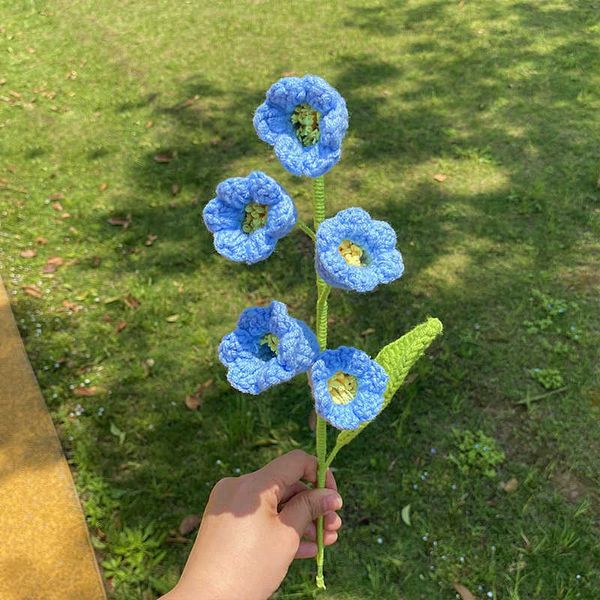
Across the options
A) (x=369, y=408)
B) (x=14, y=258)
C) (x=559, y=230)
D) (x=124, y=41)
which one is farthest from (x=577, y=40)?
(x=369, y=408)

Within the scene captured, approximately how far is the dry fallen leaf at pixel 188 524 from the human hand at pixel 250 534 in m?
1.02

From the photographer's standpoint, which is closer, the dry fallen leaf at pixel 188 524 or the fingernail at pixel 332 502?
the fingernail at pixel 332 502

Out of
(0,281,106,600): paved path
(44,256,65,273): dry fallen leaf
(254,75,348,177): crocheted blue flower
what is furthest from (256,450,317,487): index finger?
(44,256,65,273): dry fallen leaf

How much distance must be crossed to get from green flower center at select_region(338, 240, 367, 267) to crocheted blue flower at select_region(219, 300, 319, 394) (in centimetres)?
17

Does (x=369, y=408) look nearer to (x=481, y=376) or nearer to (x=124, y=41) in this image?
(x=481, y=376)

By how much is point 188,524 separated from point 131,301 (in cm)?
153

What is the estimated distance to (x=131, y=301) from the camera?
12.3 feet

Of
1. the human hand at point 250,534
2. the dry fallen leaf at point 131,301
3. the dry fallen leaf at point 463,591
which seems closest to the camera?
the human hand at point 250,534

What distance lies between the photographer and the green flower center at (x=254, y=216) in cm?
126

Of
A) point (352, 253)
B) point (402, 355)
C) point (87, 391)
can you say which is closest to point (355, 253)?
point (352, 253)

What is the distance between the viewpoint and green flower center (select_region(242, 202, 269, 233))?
1262 mm

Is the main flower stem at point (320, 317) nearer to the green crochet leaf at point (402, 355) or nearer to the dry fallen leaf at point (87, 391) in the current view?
the green crochet leaf at point (402, 355)

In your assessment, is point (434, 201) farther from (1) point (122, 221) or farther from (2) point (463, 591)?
(2) point (463, 591)

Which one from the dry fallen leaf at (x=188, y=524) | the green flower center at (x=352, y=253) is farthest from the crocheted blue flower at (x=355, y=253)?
the dry fallen leaf at (x=188, y=524)
